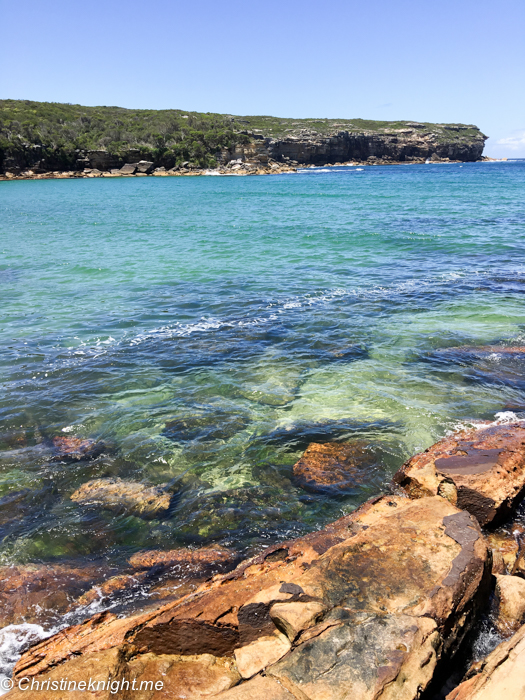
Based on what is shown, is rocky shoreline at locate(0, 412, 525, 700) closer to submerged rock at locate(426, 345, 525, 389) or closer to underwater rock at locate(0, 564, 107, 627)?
underwater rock at locate(0, 564, 107, 627)

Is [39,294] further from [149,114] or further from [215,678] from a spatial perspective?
[149,114]

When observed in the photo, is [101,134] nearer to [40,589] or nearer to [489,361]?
[489,361]

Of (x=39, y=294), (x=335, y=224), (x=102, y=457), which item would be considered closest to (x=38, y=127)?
(x=335, y=224)

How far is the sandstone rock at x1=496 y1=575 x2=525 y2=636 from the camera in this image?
3516 millimetres

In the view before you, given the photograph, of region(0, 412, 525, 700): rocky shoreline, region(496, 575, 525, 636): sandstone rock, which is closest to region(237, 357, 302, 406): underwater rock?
region(0, 412, 525, 700): rocky shoreline

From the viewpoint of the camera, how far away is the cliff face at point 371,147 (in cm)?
11187

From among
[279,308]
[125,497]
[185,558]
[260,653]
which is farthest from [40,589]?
[279,308]

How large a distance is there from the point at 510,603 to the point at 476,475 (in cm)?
135

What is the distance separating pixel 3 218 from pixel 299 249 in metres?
26.3

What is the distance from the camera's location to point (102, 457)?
22.4 feet

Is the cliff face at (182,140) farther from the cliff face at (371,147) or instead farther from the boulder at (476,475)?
the boulder at (476,475)

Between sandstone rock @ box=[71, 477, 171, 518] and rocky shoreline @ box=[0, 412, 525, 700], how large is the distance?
1.18 metres

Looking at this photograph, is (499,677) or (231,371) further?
(231,371)

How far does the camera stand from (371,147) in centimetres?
13975
